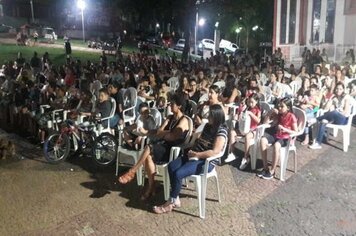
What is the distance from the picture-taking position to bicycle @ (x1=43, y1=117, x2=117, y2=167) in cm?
701

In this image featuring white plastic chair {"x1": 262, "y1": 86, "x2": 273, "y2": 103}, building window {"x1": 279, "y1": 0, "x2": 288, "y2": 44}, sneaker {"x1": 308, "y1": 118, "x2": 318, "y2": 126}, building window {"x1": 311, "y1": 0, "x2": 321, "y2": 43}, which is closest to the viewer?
sneaker {"x1": 308, "y1": 118, "x2": 318, "y2": 126}

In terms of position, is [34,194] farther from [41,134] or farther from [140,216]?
[41,134]

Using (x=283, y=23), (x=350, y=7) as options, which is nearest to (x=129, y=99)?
(x=350, y=7)

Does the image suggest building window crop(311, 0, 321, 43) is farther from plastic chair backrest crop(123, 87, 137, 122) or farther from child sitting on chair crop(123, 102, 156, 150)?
child sitting on chair crop(123, 102, 156, 150)

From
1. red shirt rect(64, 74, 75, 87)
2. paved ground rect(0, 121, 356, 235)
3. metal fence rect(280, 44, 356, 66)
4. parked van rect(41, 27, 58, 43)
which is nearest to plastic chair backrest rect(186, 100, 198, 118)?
paved ground rect(0, 121, 356, 235)

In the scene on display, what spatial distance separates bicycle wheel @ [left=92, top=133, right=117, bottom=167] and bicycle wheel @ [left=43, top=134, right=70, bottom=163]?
0.59 metres

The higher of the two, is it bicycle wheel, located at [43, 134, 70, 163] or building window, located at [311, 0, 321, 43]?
building window, located at [311, 0, 321, 43]

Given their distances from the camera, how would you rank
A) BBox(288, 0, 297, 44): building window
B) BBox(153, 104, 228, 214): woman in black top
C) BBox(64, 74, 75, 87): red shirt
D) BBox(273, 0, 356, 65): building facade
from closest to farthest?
BBox(153, 104, 228, 214): woman in black top
BBox(64, 74, 75, 87): red shirt
BBox(273, 0, 356, 65): building facade
BBox(288, 0, 297, 44): building window

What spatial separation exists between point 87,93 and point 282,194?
442 cm

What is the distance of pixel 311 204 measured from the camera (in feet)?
17.8

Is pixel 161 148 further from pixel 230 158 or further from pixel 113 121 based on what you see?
pixel 113 121

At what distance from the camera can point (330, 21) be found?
22.5 meters

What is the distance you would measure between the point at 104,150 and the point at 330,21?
19350 millimetres

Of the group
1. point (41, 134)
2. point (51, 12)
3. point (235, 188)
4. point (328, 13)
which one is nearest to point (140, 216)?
point (235, 188)
